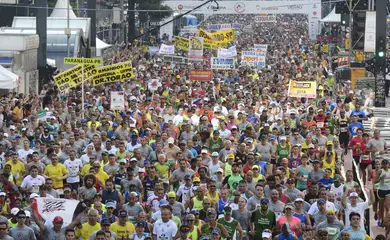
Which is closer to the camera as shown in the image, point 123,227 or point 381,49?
point 123,227

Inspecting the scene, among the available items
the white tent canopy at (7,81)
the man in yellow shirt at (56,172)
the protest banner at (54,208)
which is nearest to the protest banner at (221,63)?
the white tent canopy at (7,81)

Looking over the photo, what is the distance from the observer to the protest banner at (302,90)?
32.7 metres

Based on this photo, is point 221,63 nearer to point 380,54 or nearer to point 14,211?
point 380,54

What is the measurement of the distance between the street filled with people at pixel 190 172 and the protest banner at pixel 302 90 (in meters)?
2.17

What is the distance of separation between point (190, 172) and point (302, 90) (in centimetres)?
1428

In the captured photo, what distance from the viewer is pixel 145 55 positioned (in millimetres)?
62656

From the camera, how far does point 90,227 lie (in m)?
15.2

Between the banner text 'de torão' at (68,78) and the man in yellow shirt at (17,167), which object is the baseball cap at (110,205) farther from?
the banner text 'de torão' at (68,78)

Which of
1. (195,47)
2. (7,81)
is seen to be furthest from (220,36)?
(7,81)

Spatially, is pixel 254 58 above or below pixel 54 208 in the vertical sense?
above

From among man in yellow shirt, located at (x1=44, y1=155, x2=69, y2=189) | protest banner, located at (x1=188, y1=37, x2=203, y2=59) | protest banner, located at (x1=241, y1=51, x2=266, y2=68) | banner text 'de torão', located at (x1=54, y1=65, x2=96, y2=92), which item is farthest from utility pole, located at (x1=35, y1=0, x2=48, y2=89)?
man in yellow shirt, located at (x1=44, y1=155, x2=69, y2=189)

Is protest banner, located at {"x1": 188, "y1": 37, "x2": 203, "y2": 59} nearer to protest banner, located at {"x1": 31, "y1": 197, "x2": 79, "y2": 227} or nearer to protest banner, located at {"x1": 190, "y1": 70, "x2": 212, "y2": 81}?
protest banner, located at {"x1": 190, "y1": 70, "x2": 212, "y2": 81}

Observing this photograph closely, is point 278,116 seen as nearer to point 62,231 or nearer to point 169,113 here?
point 169,113

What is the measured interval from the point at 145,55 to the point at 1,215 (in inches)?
1856
